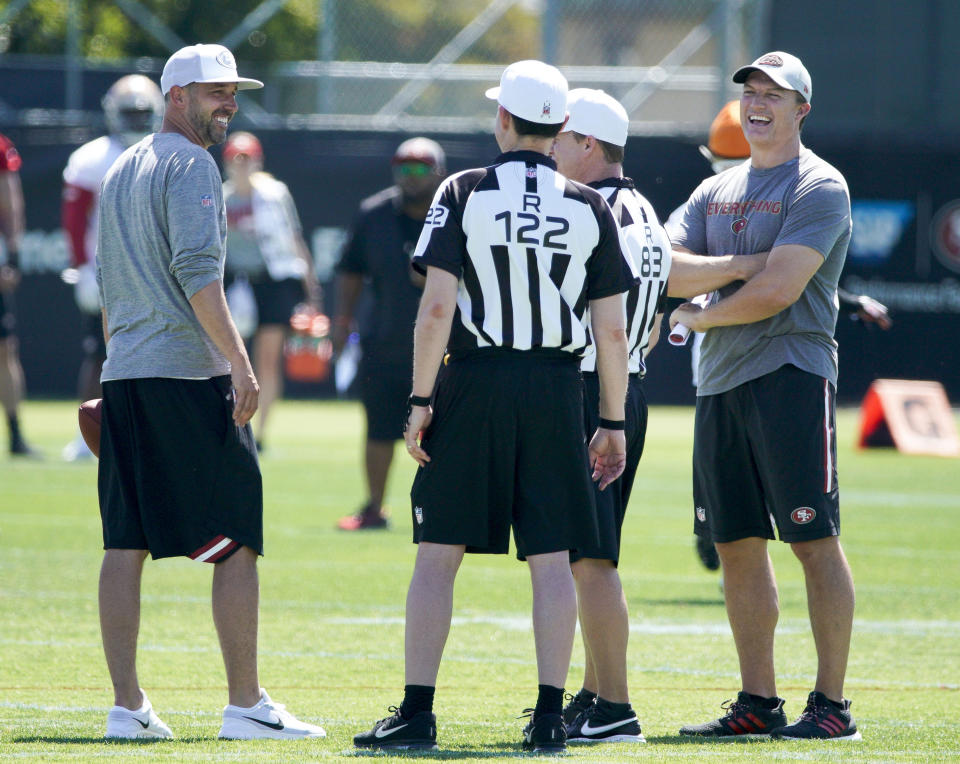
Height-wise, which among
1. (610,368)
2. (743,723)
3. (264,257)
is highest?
(264,257)

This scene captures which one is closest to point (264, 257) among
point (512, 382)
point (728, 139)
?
point (728, 139)

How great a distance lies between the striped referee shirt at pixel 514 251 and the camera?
5148 mm

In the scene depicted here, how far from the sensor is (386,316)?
1084 centimetres

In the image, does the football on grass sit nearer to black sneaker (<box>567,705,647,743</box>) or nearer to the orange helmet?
black sneaker (<box>567,705,647,743</box>)

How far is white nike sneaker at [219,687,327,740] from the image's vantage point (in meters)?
5.30

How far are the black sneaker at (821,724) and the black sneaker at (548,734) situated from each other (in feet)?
2.71

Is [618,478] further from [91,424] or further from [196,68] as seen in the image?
[196,68]

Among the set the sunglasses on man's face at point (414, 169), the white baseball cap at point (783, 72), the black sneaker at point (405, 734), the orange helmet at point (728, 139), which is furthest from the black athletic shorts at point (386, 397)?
the black sneaker at point (405, 734)

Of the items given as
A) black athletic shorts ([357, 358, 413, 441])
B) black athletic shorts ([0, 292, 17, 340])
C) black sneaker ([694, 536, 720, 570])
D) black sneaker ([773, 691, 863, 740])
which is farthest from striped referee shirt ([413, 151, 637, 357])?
black athletic shorts ([0, 292, 17, 340])

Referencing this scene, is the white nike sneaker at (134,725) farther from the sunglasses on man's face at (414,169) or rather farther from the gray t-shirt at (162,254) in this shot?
the sunglasses on man's face at (414,169)

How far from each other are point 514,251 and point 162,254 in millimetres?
1112

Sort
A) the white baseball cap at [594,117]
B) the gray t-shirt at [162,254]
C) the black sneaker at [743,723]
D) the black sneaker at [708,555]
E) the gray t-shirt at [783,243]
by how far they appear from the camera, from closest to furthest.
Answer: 1. the gray t-shirt at [162,254]
2. the black sneaker at [743,723]
3. the gray t-shirt at [783,243]
4. the white baseball cap at [594,117]
5. the black sneaker at [708,555]

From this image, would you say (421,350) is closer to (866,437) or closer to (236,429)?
(236,429)

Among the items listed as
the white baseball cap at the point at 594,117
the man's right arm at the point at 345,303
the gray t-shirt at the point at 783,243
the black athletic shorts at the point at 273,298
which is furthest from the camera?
the black athletic shorts at the point at 273,298
